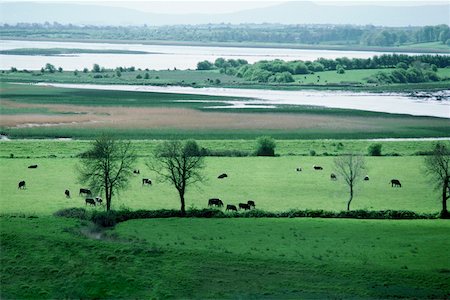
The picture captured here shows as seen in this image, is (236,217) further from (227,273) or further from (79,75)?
(79,75)

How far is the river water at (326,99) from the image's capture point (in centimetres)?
10725

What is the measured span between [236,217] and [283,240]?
18.8 ft

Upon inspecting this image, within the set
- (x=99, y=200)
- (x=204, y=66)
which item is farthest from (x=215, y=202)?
(x=204, y=66)

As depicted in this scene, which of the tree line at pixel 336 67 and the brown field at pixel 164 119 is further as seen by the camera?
the tree line at pixel 336 67

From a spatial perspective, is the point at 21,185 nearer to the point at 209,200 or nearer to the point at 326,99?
the point at 209,200

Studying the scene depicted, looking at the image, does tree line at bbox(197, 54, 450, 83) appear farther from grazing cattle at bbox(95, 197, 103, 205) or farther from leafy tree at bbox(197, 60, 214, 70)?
grazing cattle at bbox(95, 197, 103, 205)

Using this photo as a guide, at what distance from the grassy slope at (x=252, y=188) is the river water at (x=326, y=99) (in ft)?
147

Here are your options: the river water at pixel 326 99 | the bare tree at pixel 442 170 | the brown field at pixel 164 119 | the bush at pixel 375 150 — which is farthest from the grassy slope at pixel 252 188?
the river water at pixel 326 99

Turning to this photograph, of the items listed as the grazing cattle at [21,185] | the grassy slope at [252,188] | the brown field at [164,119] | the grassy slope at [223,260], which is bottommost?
the grassy slope at [223,260]

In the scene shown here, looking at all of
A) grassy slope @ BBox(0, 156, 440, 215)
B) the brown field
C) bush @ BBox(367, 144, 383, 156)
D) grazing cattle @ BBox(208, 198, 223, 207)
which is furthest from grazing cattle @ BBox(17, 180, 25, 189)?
the brown field

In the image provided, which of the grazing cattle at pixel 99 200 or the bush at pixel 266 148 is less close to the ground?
the bush at pixel 266 148

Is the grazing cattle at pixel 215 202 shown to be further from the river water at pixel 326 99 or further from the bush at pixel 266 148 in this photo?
the river water at pixel 326 99

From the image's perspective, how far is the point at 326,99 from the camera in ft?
396

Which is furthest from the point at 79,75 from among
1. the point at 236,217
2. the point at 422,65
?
the point at 236,217
